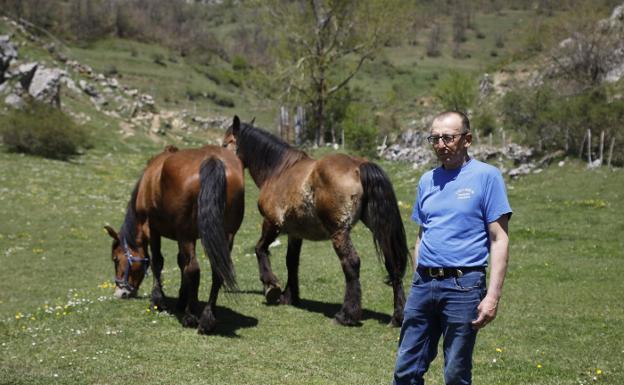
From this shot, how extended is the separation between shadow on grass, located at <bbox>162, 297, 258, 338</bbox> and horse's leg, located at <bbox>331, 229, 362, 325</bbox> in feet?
4.74

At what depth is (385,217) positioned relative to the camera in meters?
9.20

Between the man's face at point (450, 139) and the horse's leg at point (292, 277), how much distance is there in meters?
6.49

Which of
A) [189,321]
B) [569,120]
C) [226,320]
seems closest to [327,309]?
[226,320]

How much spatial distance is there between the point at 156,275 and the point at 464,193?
6.56 metres

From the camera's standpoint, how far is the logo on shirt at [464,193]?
4520mm

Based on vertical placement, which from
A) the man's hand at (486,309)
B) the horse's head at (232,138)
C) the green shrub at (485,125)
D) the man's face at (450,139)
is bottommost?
the green shrub at (485,125)

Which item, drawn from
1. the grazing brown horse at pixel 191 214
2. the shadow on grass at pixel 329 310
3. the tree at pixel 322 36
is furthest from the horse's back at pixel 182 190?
the tree at pixel 322 36

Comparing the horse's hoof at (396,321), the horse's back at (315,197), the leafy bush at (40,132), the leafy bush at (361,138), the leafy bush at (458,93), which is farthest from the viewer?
the leafy bush at (458,93)

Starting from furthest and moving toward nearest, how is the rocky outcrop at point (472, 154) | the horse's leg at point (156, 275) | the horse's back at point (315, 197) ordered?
1. the rocky outcrop at point (472, 154)
2. the horse's leg at point (156, 275)
3. the horse's back at point (315, 197)

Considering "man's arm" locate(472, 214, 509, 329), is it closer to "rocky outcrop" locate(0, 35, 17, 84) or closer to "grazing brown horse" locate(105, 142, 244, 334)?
"grazing brown horse" locate(105, 142, 244, 334)

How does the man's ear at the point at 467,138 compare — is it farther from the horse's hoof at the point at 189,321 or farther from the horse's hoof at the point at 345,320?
the horse's hoof at the point at 189,321

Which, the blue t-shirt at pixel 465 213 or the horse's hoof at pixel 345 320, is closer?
the blue t-shirt at pixel 465 213

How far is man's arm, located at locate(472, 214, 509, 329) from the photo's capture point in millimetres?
4367

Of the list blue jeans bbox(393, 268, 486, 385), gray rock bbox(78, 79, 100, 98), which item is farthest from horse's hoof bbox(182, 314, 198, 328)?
gray rock bbox(78, 79, 100, 98)
